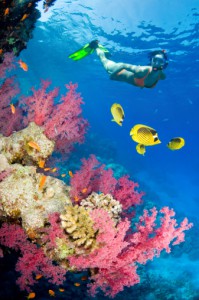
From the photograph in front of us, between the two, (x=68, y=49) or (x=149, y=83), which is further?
(x=68, y=49)

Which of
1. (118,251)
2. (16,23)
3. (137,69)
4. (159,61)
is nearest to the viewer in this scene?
(118,251)

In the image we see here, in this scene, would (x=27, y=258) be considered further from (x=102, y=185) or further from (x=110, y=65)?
(x=110, y=65)

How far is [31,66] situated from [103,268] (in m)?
45.5

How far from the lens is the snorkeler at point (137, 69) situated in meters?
6.28

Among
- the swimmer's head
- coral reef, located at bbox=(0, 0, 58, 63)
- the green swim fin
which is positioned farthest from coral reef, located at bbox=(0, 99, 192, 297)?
the green swim fin

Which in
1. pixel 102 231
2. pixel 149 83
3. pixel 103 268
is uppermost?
pixel 149 83

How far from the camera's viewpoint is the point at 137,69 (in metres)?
7.25

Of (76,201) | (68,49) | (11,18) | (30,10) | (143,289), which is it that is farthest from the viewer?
(68,49)

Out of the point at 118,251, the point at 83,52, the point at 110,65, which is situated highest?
the point at 110,65

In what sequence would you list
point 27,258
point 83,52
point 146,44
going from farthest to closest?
point 146,44
point 83,52
point 27,258

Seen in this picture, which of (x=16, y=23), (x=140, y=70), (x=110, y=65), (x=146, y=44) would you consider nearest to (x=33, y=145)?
(x=16, y=23)

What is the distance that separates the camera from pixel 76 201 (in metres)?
4.17

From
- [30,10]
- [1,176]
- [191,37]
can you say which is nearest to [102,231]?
[1,176]

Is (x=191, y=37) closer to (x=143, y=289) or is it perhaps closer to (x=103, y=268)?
(x=143, y=289)
